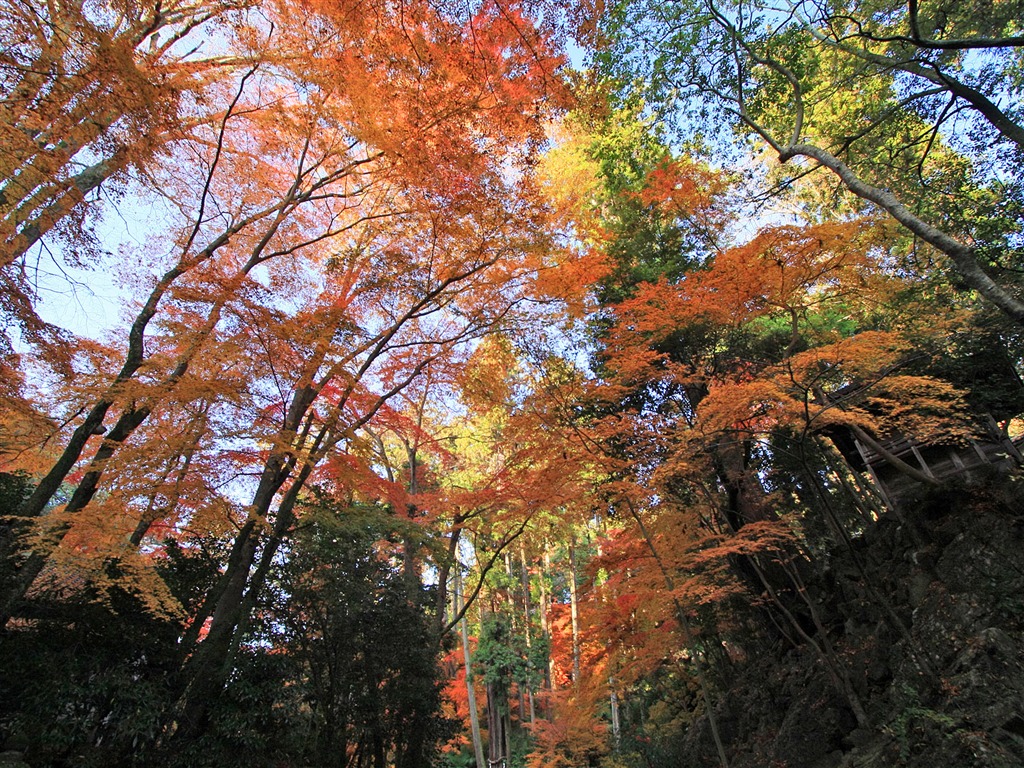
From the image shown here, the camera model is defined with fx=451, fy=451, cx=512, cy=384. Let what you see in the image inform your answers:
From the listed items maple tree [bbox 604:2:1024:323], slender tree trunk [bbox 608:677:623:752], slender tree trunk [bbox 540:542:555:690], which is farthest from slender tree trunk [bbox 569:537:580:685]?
maple tree [bbox 604:2:1024:323]

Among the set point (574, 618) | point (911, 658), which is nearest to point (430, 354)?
point (911, 658)

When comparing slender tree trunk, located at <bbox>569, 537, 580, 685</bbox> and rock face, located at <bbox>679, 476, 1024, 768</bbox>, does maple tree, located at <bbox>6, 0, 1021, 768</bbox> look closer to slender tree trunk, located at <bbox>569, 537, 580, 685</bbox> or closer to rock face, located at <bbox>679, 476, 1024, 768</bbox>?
rock face, located at <bbox>679, 476, 1024, 768</bbox>

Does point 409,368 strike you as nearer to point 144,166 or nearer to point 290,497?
point 290,497

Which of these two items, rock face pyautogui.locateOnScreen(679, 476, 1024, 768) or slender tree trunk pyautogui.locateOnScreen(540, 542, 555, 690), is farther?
slender tree trunk pyautogui.locateOnScreen(540, 542, 555, 690)

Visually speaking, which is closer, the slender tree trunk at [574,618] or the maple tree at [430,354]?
the maple tree at [430,354]

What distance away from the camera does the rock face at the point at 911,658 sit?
15.8ft

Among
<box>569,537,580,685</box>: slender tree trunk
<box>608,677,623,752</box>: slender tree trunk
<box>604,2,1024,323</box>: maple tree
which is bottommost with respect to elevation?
<box>608,677,623,752</box>: slender tree trunk

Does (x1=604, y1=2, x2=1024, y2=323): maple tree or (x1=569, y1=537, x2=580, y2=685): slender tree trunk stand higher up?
(x1=604, y1=2, x2=1024, y2=323): maple tree

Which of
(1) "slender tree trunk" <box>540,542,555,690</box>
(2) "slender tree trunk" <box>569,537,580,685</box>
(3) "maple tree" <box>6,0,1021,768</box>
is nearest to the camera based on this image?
(3) "maple tree" <box>6,0,1021,768</box>

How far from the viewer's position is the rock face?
483 centimetres

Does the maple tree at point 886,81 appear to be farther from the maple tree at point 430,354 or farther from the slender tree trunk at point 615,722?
the slender tree trunk at point 615,722

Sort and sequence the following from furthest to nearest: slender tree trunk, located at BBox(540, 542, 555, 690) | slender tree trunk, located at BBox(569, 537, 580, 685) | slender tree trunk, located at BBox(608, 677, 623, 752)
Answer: slender tree trunk, located at BBox(540, 542, 555, 690) → slender tree trunk, located at BBox(569, 537, 580, 685) → slender tree trunk, located at BBox(608, 677, 623, 752)

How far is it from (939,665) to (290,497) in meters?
8.66

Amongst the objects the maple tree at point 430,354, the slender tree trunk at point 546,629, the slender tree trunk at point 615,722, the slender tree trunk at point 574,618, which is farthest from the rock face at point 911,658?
the slender tree trunk at point 546,629
